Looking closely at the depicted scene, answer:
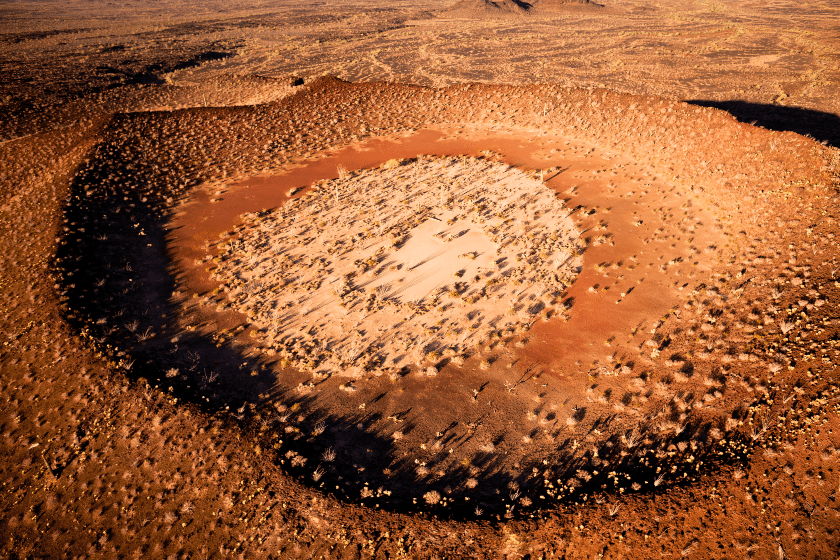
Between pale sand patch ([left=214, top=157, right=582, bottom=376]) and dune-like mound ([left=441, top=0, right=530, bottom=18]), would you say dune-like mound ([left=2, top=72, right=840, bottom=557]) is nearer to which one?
pale sand patch ([left=214, top=157, right=582, bottom=376])

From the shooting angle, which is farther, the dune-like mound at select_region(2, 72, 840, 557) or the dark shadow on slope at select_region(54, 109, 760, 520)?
the dark shadow on slope at select_region(54, 109, 760, 520)

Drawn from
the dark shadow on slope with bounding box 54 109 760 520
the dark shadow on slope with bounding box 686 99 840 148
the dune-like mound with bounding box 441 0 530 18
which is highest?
the dune-like mound with bounding box 441 0 530 18

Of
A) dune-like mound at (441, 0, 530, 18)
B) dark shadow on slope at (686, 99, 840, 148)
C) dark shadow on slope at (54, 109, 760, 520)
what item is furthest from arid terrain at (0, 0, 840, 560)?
dune-like mound at (441, 0, 530, 18)

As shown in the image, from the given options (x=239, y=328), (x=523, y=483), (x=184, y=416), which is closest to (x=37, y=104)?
(x=239, y=328)

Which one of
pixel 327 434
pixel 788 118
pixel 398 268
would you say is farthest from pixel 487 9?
pixel 327 434

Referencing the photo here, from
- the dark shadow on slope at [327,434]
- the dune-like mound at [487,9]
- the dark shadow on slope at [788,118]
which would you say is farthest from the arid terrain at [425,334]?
the dune-like mound at [487,9]

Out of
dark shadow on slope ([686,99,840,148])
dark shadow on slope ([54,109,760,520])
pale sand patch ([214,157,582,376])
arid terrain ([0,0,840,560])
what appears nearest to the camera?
arid terrain ([0,0,840,560])

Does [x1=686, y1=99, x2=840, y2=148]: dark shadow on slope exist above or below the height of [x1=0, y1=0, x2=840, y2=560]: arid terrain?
above

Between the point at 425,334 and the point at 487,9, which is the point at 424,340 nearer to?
the point at 425,334
